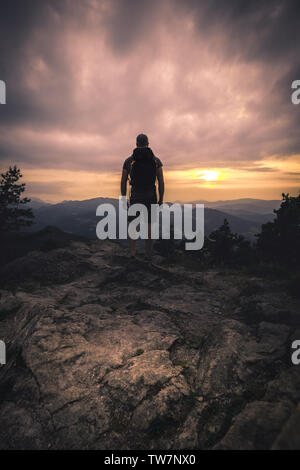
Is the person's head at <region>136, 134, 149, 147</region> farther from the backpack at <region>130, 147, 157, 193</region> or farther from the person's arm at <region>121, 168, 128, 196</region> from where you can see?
the person's arm at <region>121, 168, 128, 196</region>

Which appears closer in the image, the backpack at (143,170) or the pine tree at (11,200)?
the backpack at (143,170)

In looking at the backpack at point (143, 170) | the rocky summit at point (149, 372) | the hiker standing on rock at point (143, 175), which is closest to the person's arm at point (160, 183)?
the hiker standing on rock at point (143, 175)

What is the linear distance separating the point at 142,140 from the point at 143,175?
43.2 inches

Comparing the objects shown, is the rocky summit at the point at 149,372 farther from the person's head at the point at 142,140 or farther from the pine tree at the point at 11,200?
the pine tree at the point at 11,200

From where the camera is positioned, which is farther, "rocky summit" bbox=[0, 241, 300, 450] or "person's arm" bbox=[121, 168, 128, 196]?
"person's arm" bbox=[121, 168, 128, 196]

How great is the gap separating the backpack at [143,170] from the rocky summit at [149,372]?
3.64m

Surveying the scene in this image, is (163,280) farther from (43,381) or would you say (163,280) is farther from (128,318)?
(43,381)

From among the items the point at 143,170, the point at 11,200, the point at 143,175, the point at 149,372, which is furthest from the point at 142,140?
the point at 11,200

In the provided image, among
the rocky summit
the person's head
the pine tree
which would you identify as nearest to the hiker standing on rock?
the person's head

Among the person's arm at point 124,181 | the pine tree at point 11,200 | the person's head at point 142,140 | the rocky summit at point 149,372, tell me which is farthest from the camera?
the pine tree at point 11,200

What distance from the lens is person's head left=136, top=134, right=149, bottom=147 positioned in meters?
6.87

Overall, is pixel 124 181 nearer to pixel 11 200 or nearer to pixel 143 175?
pixel 143 175

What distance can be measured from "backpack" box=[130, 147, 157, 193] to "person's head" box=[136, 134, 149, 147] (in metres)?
0.14

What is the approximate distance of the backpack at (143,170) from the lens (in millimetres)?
6961
